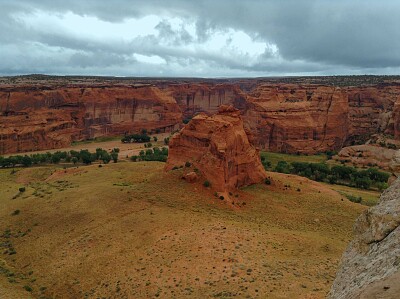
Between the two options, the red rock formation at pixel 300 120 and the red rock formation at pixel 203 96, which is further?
the red rock formation at pixel 203 96

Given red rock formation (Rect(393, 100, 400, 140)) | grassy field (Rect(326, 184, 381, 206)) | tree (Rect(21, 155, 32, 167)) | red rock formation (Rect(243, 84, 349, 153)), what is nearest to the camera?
grassy field (Rect(326, 184, 381, 206))

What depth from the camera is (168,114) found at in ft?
486

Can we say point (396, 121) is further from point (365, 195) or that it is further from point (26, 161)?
point (26, 161)

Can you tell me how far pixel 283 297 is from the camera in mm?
23734

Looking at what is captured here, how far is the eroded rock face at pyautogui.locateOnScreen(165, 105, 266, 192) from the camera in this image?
46.2 metres

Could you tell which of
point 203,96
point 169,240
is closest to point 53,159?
point 169,240

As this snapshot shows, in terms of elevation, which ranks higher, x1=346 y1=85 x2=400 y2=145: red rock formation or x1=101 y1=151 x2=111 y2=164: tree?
x1=346 y1=85 x2=400 y2=145: red rock formation

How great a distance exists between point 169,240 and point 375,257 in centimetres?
2745

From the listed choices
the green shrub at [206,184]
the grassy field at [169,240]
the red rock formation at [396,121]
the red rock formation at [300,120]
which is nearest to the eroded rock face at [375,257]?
the grassy field at [169,240]

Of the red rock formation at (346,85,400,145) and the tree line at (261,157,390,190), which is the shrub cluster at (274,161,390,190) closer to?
the tree line at (261,157,390,190)

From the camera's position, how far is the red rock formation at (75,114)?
105137 millimetres

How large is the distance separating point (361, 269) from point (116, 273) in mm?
25624

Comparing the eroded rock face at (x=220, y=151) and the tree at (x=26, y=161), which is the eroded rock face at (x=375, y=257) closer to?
the eroded rock face at (x=220, y=151)

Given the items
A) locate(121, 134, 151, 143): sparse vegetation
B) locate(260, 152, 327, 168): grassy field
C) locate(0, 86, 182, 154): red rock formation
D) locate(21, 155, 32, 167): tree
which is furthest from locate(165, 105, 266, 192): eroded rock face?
locate(121, 134, 151, 143): sparse vegetation
